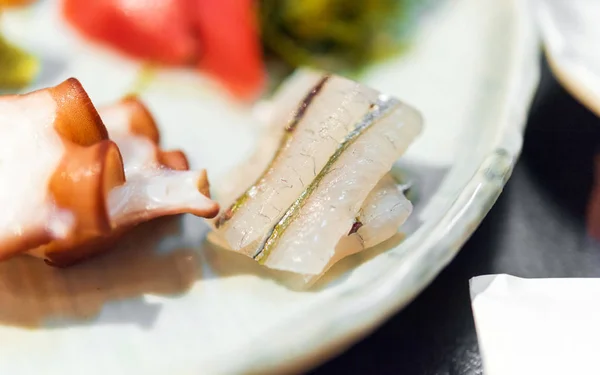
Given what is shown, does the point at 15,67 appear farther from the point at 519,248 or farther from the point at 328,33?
the point at 519,248

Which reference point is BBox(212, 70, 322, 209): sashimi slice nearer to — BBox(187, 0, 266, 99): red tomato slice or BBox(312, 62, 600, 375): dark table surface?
BBox(187, 0, 266, 99): red tomato slice

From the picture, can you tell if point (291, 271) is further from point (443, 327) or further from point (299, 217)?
point (443, 327)

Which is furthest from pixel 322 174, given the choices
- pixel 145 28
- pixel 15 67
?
pixel 15 67

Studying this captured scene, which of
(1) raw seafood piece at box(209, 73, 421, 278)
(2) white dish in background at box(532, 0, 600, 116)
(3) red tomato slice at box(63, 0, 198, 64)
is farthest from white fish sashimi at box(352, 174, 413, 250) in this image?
(3) red tomato slice at box(63, 0, 198, 64)

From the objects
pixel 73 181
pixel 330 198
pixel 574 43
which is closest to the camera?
pixel 73 181

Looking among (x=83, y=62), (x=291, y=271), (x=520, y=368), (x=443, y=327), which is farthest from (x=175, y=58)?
(x=520, y=368)

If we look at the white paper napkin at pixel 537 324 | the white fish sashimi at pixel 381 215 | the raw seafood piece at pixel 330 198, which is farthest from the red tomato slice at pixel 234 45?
the white paper napkin at pixel 537 324
